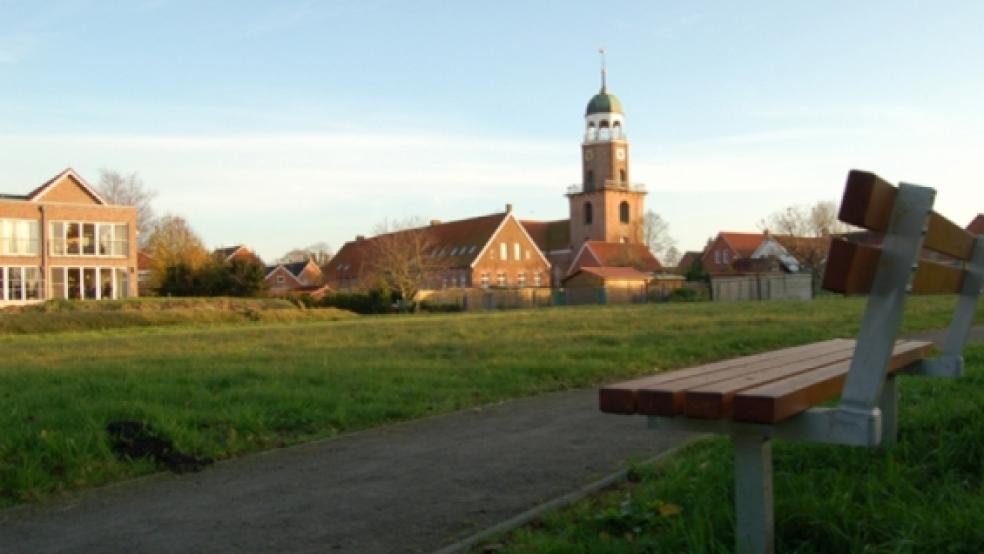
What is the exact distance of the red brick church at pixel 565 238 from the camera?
283ft

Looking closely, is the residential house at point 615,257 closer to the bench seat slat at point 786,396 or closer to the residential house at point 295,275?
the residential house at point 295,275

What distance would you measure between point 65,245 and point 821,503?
187ft

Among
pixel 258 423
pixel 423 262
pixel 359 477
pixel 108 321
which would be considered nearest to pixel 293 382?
pixel 258 423

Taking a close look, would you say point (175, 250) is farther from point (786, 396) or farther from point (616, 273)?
point (786, 396)

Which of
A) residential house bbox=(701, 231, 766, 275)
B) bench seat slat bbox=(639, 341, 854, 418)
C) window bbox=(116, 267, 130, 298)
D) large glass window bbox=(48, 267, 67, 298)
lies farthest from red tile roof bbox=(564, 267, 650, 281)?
bench seat slat bbox=(639, 341, 854, 418)

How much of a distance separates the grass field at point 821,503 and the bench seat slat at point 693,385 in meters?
0.55

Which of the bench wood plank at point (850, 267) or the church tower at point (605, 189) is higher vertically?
the church tower at point (605, 189)

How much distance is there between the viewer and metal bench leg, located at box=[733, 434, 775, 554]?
3.38 m

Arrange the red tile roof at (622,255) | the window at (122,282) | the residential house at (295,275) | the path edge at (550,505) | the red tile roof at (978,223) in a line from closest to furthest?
the path edge at (550,505), the window at (122,282), the red tile roof at (978,223), the red tile roof at (622,255), the residential house at (295,275)

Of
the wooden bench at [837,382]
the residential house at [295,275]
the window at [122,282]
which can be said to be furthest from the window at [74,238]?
the wooden bench at [837,382]

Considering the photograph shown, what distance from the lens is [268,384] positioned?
32.9 feet

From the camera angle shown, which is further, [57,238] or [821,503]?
[57,238]

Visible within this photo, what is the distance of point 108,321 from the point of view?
35.3 metres

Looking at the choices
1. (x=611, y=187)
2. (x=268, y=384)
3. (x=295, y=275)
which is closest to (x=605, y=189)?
(x=611, y=187)
